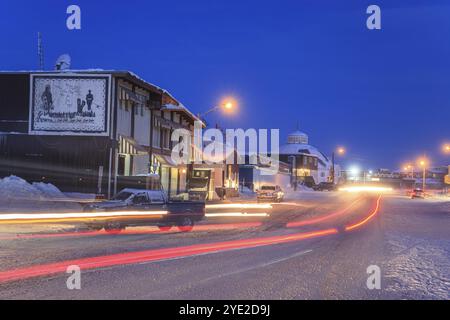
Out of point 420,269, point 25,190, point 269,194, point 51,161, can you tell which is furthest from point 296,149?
point 420,269

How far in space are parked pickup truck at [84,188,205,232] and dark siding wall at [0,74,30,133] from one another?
15670 millimetres

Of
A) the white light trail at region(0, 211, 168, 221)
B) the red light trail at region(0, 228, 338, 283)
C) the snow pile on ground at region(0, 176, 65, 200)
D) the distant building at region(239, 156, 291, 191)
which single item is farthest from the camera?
the distant building at region(239, 156, 291, 191)

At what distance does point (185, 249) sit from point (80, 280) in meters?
4.84

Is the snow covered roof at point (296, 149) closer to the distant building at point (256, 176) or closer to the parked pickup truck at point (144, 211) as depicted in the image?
the distant building at point (256, 176)

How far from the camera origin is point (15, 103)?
3195 cm

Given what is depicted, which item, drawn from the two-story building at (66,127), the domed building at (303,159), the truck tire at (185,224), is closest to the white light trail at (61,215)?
the truck tire at (185,224)

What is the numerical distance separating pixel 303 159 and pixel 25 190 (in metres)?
98.3

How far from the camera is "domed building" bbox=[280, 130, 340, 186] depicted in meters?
118

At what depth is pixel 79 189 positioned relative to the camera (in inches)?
1244

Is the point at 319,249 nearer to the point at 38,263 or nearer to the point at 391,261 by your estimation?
the point at 391,261

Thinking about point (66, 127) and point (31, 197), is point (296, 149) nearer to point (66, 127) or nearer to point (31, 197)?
point (66, 127)

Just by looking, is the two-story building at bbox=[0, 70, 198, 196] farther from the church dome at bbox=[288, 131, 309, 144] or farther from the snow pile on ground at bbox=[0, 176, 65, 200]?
the church dome at bbox=[288, 131, 309, 144]

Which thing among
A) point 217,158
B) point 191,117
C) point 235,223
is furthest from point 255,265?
point 217,158

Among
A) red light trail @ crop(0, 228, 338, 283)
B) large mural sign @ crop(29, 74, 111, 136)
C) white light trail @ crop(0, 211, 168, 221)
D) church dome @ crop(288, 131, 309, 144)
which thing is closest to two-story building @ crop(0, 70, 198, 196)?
large mural sign @ crop(29, 74, 111, 136)
